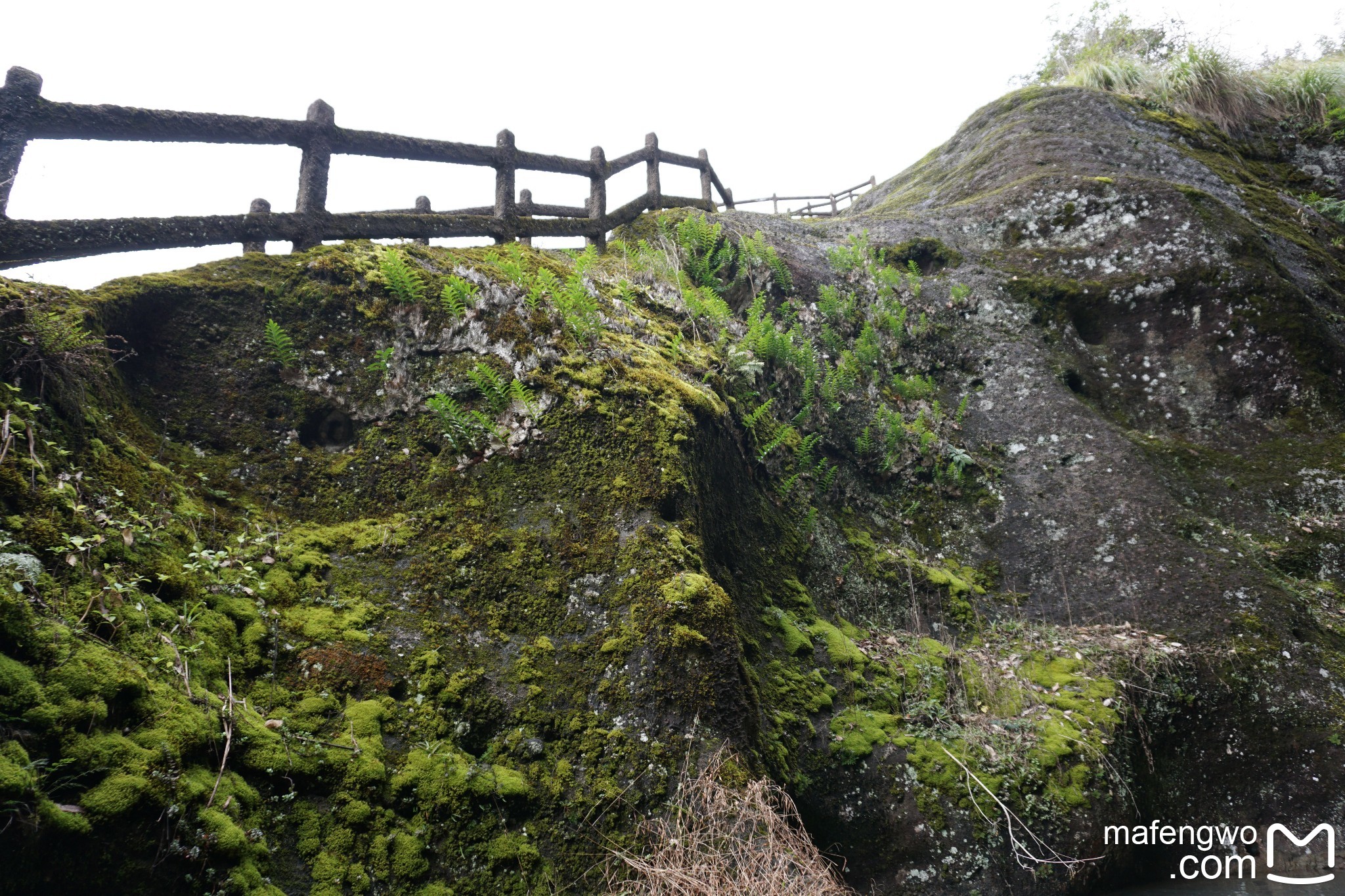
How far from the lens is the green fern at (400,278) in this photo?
222 inches

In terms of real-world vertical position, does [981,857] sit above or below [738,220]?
below

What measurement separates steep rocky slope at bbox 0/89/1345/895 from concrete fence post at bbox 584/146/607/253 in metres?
0.63

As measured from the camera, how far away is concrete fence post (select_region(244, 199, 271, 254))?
582 centimetres

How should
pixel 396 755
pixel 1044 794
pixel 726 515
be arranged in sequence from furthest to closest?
pixel 726 515 → pixel 1044 794 → pixel 396 755

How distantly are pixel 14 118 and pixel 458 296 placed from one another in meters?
3.26

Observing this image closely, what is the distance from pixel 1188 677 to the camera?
19.6ft

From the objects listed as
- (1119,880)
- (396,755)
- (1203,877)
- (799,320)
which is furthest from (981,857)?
(799,320)

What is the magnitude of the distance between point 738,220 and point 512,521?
791cm

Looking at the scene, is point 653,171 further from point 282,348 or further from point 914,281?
point 282,348

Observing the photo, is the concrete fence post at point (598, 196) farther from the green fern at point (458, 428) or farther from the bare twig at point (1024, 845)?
the bare twig at point (1024, 845)

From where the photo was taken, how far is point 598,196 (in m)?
A: 9.71

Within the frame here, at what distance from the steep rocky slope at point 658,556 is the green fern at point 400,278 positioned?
34 mm

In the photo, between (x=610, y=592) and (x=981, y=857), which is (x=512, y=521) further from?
(x=981, y=857)

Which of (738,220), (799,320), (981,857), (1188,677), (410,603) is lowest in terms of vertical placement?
(981,857)
